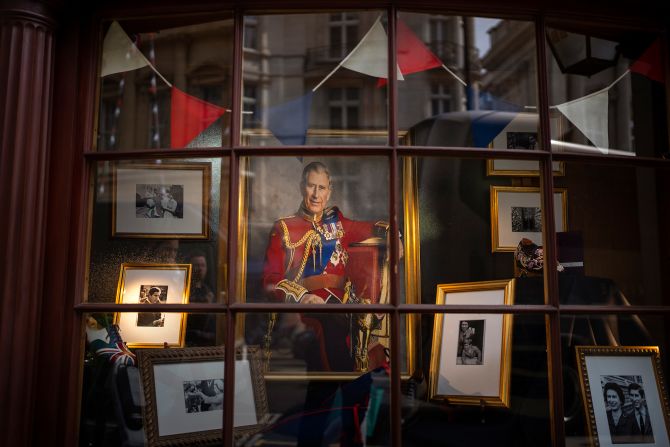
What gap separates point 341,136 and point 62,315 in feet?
5.30

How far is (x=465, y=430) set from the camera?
8.56ft

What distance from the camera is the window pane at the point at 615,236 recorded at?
267cm

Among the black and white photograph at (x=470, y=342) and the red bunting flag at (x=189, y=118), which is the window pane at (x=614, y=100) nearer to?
the black and white photograph at (x=470, y=342)

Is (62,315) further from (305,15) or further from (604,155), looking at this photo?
(604,155)

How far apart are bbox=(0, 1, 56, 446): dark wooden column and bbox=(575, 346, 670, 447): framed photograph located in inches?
87.8

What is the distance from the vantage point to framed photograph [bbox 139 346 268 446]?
2441 mm

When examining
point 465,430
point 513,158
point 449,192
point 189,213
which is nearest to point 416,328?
point 465,430

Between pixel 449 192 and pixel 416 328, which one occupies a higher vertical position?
pixel 449 192

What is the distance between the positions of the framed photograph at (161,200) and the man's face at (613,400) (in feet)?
6.17

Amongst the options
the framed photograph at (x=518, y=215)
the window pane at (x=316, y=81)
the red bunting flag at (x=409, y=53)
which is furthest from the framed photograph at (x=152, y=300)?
the framed photograph at (x=518, y=215)

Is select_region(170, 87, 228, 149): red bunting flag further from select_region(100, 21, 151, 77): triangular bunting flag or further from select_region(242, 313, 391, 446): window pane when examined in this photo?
select_region(242, 313, 391, 446): window pane

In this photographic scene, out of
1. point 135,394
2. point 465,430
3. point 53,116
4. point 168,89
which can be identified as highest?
point 168,89

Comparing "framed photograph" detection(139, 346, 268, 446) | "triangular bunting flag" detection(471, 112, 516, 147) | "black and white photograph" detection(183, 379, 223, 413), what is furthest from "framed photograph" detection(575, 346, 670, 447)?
"black and white photograph" detection(183, 379, 223, 413)

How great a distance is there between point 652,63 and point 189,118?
2.16m
